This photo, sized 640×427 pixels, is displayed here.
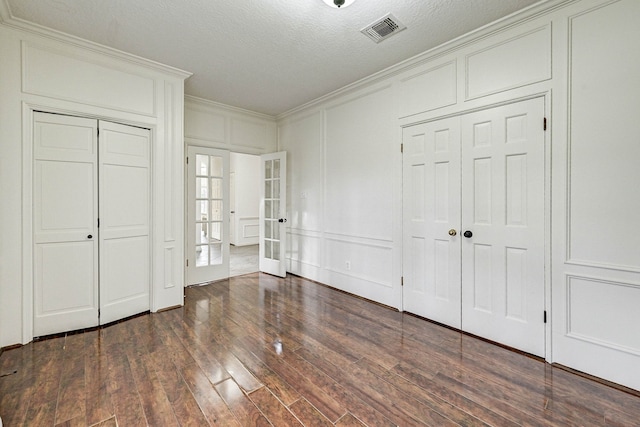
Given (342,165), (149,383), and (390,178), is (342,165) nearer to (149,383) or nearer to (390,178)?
(390,178)

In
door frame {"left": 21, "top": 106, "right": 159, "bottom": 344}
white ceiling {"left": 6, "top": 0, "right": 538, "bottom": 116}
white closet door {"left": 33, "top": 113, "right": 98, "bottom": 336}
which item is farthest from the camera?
white closet door {"left": 33, "top": 113, "right": 98, "bottom": 336}

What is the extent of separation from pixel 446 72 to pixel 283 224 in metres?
3.10

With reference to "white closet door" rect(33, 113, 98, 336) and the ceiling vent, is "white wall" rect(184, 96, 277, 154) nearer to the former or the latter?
"white closet door" rect(33, 113, 98, 336)

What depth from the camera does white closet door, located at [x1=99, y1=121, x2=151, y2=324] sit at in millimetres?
2990

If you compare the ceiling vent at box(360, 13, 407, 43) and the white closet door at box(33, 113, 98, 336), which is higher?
the ceiling vent at box(360, 13, 407, 43)

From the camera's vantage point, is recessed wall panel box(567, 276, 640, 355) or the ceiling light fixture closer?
recessed wall panel box(567, 276, 640, 355)

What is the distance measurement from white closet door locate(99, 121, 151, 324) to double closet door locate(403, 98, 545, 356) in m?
2.96

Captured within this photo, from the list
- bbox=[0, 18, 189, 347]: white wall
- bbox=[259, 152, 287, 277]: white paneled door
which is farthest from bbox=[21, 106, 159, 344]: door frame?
bbox=[259, 152, 287, 277]: white paneled door

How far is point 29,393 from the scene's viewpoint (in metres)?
1.92

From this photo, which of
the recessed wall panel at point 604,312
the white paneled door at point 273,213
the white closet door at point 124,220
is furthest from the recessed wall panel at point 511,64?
the white closet door at point 124,220

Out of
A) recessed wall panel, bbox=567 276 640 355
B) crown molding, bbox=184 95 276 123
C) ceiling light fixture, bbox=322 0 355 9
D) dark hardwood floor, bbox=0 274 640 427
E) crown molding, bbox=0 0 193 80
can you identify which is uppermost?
crown molding, bbox=184 95 276 123

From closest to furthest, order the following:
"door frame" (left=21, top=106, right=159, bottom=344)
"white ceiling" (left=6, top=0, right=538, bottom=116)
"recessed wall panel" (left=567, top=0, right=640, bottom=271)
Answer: "recessed wall panel" (left=567, top=0, right=640, bottom=271), "white ceiling" (left=6, top=0, right=538, bottom=116), "door frame" (left=21, top=106, right=159, bottom=344)

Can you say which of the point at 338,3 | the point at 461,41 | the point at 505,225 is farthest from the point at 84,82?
the point at 505,225

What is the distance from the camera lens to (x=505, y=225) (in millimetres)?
2562
